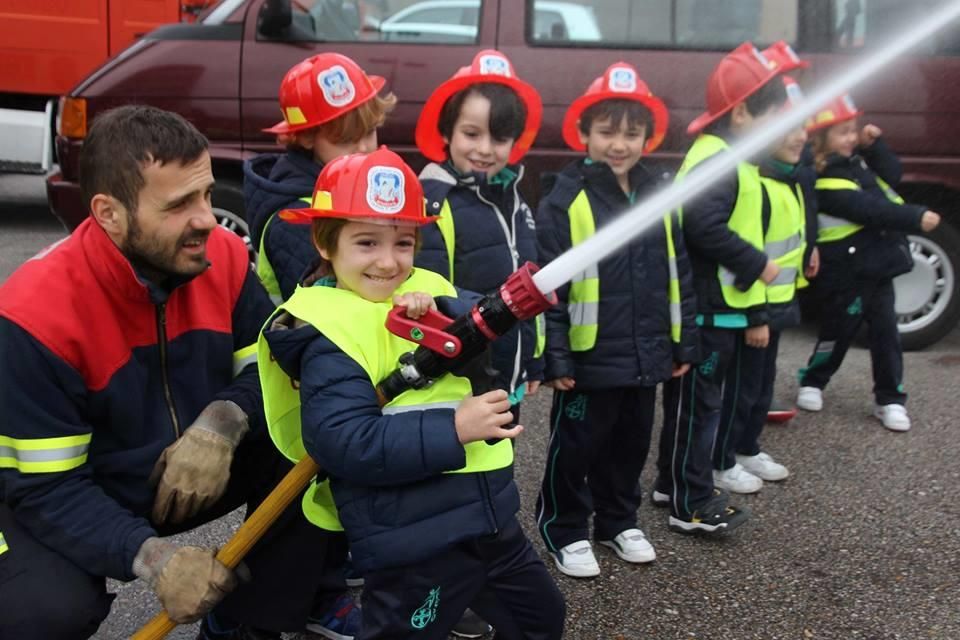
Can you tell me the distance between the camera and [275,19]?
17.2 feet

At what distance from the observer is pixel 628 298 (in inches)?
123

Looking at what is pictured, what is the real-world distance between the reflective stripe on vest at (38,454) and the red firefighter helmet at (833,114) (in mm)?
3495

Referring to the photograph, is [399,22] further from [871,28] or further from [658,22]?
[871,28]

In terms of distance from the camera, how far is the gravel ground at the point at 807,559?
2947mm

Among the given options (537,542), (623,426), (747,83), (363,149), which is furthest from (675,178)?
(537,542)

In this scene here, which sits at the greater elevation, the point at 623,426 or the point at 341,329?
the point at 341,329

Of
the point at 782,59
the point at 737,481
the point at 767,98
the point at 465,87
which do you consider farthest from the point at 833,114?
the point at 465,87

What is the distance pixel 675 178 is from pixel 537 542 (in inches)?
56.2

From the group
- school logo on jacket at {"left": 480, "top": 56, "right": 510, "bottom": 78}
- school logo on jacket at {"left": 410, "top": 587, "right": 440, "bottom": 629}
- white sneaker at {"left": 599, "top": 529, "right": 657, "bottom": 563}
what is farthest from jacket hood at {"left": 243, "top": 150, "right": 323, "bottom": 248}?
white sneaker at {"left": 599, "top": 529, "right": 657, "bottom": 563}

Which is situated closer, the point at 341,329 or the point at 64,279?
the point at 341,329

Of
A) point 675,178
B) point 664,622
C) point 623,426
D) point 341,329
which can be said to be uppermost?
point 675,178

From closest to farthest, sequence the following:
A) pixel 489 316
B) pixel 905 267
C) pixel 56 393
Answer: pixel 489 316
pixel 56 393
pixel 905 267

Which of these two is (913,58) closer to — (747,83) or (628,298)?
(747,83)

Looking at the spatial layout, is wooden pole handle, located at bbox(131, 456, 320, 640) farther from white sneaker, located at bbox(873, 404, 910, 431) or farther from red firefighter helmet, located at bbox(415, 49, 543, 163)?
white sneaker, located at bbox(873, 404, 910, 431)
